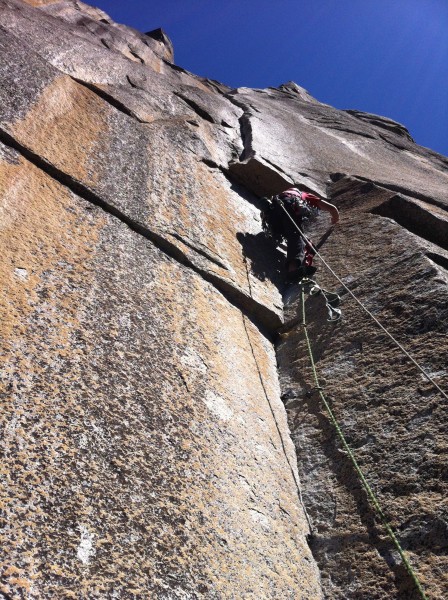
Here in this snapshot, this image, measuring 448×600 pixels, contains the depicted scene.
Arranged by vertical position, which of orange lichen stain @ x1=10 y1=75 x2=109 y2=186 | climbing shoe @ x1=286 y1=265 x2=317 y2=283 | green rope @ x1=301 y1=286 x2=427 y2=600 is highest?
climbing shoe @ x1=286 y1=265 x2=317 y2=283

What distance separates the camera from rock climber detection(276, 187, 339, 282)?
5836 mm

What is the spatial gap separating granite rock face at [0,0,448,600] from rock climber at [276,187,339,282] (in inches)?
8.5

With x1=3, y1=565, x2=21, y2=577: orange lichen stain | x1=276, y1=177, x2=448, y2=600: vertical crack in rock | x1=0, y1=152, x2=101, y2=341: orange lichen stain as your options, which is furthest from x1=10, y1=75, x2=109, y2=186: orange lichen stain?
x1=3, y1=565, x2=21, y2=577: orange lichen stain

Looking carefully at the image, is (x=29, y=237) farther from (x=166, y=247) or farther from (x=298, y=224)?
(x=298, y=224)

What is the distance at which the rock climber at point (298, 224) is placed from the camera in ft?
19.1

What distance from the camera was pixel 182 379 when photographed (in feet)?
11.5

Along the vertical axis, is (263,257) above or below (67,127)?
above

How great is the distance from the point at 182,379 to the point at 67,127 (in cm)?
291

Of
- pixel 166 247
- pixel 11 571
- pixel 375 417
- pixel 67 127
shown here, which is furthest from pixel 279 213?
pixel 11 571

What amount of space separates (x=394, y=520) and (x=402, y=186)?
5241 millimetres

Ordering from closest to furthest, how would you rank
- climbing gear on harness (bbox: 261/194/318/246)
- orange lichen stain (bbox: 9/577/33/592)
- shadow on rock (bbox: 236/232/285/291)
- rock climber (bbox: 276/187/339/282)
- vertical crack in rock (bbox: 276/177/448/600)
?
orange lichen stain (bbox: 9/577/33/592), vertical crack in rock (bbox: 276/177/448/600), shadow on rock (bbox: 236/232/285/291), rock climber (bbox: 276/187/339/282), climbing gear on harness (bbox: 261/194/318/246)

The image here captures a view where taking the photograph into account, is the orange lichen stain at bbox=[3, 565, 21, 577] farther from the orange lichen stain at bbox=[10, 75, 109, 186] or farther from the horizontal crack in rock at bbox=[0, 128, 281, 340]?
the orange lichen stain at bbox=[10, 75, 109, 186]

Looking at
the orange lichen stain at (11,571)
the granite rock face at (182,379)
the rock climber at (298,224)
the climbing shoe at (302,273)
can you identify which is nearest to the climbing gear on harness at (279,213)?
the rock climber at (298,224)

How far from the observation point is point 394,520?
10.1 ft
